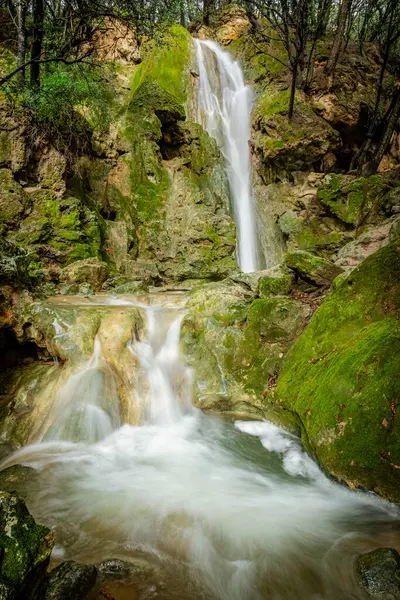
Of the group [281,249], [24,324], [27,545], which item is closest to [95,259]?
[24,324]

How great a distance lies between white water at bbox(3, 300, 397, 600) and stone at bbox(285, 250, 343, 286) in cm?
335

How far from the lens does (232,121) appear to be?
18.1 metres

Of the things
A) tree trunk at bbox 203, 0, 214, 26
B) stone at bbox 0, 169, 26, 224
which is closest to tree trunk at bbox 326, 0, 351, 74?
tree trunk at bbox 203, 0, 214, 26

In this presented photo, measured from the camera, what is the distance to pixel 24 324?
18.8 ft

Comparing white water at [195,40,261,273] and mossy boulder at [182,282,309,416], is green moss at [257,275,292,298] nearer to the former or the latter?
mossy boulder at [182,282,309,416]

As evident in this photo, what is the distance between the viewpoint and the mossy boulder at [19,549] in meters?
1.73

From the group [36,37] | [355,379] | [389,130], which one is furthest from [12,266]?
[389,130]

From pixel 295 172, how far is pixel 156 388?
561 inches

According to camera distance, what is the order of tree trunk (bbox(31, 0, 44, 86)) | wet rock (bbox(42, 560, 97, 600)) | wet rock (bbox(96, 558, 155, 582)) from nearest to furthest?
wet rock (bbox(42, 560, 97, 600)) → wet rock (bbox(96, 558, 155, 582)) → tree trunk (bbox(31, 0, 44, 86))

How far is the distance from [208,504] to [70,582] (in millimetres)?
1716

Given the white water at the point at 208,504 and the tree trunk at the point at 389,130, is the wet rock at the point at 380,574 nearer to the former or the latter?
the white water at the point at 208,504

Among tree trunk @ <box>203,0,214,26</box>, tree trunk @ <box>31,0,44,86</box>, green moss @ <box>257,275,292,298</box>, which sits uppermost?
tree trunk @ <box>203,0,214,26</box>

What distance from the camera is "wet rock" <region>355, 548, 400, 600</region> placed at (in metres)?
2.21

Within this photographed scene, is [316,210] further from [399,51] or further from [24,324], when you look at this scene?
[399,51]
